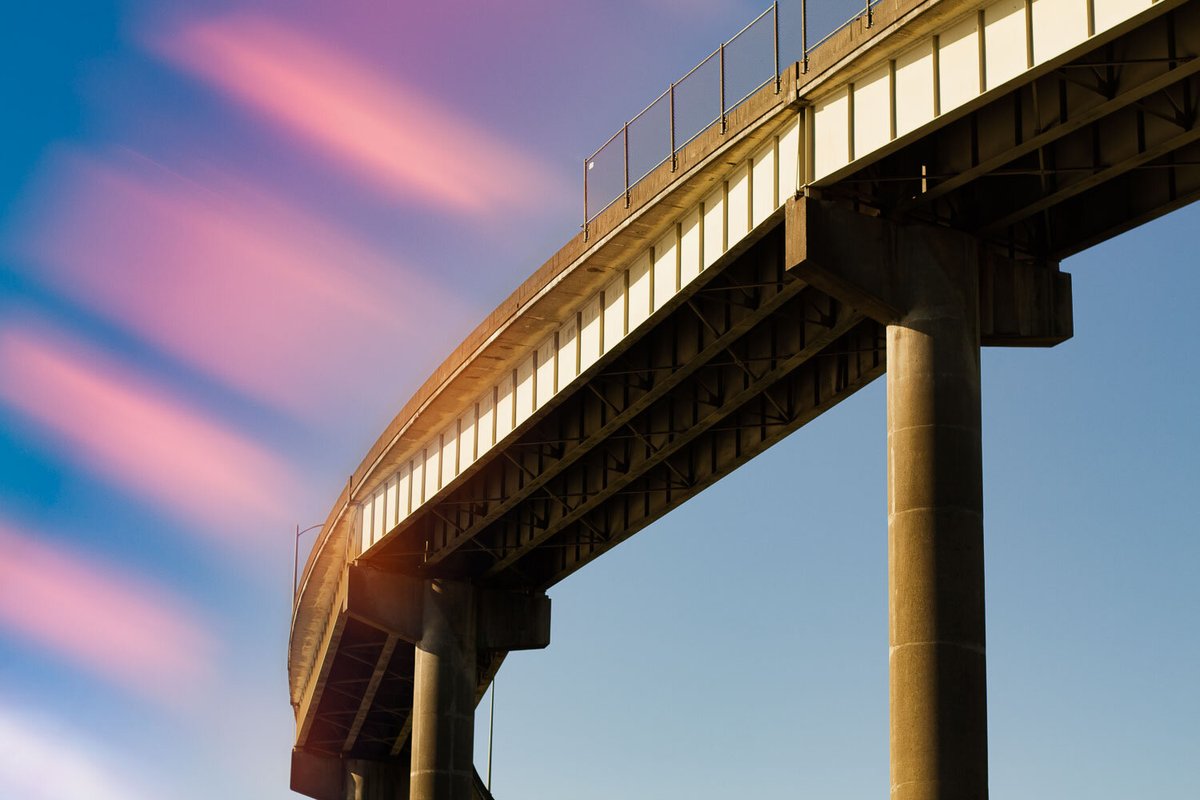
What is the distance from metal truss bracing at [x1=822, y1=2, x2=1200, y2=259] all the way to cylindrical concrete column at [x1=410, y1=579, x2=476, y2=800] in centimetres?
2549

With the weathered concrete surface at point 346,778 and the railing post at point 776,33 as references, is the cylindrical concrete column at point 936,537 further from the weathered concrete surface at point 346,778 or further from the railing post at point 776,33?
the weathered concrete surface at point 346,778

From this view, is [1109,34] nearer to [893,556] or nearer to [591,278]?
[893,556]

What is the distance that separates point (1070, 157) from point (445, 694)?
93.7ft

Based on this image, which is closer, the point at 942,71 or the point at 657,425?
the point at 942,71

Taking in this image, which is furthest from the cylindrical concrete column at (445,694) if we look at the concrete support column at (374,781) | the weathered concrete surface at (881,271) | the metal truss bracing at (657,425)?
the weathered concrete surface at (881,271)

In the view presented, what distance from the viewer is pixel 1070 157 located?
3266 cm

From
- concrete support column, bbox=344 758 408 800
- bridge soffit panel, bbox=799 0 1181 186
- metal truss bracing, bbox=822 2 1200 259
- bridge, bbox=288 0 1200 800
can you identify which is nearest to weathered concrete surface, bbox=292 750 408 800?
concrete support column, bbox=344 758 408 800


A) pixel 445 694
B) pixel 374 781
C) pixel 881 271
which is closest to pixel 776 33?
pixel 881 271

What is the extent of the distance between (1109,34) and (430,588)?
32172 millimetres

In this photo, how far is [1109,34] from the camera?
91.4 feet

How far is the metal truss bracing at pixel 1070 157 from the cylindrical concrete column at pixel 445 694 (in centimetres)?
2549

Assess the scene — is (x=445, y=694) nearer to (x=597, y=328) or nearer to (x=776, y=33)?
(x=597, y=328)

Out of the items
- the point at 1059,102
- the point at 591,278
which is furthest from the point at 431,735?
the point at 1059,102

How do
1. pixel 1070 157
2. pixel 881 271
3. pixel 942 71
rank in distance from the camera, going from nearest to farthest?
pixel 942 71, pixel 1070 157, pixel 881 271
